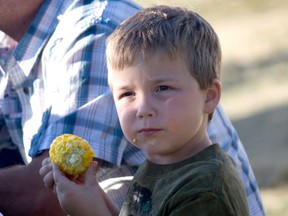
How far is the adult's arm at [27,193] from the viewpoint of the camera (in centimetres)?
415

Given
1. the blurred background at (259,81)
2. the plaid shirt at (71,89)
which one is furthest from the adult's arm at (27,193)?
the blurred background at (259,81)

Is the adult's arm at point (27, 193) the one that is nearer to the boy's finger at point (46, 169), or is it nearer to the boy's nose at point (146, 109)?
the boy's finger at point (46, 169)

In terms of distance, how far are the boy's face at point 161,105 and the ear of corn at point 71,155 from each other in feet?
0.83

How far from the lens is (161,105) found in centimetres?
334

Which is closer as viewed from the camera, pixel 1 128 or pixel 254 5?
pixel 1 128

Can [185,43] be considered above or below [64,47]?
above

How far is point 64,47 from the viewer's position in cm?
428

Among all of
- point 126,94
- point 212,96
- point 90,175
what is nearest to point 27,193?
point 90,175

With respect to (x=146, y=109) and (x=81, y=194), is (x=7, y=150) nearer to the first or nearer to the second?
(x=81, y=194)

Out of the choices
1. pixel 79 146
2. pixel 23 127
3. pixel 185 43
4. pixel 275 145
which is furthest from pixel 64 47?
pixel 275 145

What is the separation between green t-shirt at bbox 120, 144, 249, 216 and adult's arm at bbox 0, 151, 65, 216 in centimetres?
72

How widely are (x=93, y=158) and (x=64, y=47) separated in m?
0.48

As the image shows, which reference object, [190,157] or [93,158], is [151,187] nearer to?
[190,157]

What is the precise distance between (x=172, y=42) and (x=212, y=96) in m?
0.21
